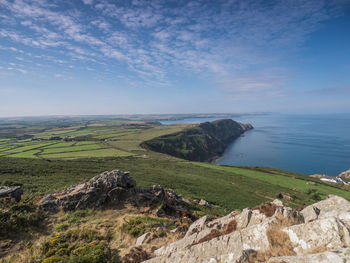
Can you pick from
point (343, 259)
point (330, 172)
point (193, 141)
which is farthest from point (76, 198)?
point (193, 141)

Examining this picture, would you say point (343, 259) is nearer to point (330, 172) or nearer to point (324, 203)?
point (324, 203)

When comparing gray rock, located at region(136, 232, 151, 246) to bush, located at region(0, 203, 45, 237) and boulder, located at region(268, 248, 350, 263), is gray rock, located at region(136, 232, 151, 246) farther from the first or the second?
bush, located at region(0, 203, 45, 237)

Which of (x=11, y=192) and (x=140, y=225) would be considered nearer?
(x=140, y=225)

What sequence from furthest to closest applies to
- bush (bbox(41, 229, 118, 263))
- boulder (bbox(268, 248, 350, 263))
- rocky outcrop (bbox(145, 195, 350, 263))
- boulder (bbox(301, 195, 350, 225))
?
bush (bbox(41, 229, 118, 263)) → boulder (bbox(301, 195, 350, 225)) → rocky outcrop (bbox(145, 195, 350, 263)) → boulder (bbox(268, 248, 350, 263))

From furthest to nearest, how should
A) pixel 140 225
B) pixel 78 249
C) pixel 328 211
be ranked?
pixel 140 225 → pixel 78 249 → pixel 328 211

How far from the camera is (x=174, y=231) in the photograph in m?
13.2

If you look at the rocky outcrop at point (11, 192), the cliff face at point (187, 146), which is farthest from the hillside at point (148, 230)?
Answer: the cliff face at point (187, 146)

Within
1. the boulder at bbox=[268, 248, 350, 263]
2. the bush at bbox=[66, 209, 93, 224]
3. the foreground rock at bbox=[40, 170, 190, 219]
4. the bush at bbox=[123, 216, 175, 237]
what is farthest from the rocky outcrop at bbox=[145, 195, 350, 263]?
the foreground rock at bbox=[40, 170, 190, 219]

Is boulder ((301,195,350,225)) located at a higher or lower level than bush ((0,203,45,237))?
higher

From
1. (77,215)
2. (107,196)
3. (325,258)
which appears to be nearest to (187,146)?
(107,196)

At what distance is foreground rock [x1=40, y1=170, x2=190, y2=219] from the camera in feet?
55.5

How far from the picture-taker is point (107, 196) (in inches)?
733

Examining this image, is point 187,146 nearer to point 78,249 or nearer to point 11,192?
point 11,192

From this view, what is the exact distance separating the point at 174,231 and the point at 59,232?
9.04 meters
